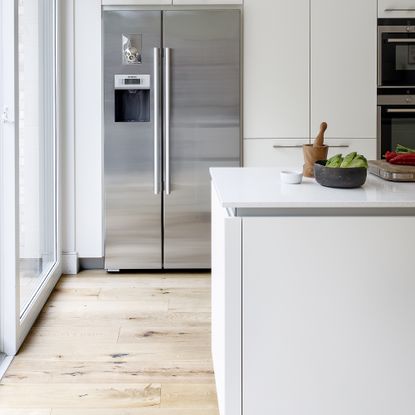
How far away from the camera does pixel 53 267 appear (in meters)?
4.16

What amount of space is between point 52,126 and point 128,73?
609 mm

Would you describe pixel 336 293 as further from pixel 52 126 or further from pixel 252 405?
pixel 52 126

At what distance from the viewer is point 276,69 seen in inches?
173

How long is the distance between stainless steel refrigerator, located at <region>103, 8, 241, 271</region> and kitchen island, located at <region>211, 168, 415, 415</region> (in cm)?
254

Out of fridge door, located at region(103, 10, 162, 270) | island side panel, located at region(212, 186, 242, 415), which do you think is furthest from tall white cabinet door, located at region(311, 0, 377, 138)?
island side panel, located at region(212, 186, 242, 415)

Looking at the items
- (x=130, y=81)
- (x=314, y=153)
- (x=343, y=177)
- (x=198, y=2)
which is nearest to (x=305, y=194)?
(x=343, y=177)

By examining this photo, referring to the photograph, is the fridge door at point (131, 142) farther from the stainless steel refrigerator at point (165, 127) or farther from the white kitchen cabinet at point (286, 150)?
the white kitchen cabinet at point (286, 150)

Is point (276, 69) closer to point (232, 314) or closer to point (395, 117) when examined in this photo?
point (395, 117)

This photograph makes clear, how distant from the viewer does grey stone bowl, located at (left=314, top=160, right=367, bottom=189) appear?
6.87 feet

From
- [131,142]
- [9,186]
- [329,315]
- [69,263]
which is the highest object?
[131,142]

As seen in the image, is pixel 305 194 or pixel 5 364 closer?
pixel 305 194

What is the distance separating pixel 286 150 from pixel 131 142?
1.04 m

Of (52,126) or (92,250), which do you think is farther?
(92,250)

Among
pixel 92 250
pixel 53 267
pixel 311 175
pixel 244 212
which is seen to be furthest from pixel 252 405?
pixel 92 250
